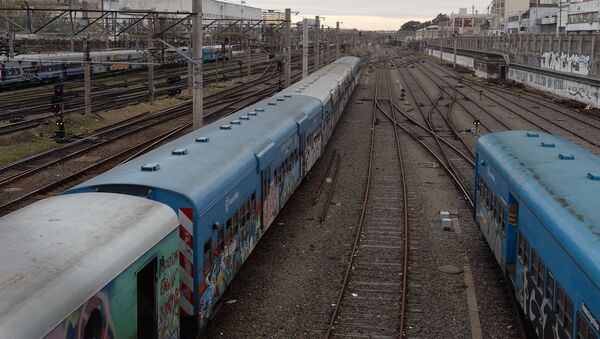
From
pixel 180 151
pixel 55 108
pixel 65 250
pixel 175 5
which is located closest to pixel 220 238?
pixel 180 151

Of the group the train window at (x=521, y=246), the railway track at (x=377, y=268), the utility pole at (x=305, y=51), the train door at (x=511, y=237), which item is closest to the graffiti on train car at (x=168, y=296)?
the railway track at (x=377, y=268)

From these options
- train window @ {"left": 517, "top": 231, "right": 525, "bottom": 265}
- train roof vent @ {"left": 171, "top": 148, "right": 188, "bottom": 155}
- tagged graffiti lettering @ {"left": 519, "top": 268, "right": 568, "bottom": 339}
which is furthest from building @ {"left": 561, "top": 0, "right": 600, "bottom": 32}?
train roof vent @ {"left": 171, "top": 148, "right": 188, "bottom": 155}

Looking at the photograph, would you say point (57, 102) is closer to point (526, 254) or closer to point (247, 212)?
point (247, 212)

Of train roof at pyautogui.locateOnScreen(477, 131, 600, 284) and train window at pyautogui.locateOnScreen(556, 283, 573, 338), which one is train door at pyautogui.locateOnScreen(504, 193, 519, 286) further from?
train window at pyautogui.locateOnScreen(556, 283, 573, 338)

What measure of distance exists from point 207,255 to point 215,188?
1092 millimetres

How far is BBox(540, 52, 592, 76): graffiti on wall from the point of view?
47.2 m

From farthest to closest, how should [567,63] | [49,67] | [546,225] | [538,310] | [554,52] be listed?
[49,67], [554,52], [567,63], [538,310], [546,225]

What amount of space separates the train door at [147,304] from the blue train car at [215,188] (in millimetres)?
1320

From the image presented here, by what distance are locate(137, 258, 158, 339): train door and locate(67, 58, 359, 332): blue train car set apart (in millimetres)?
1320

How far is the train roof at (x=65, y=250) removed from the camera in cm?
530

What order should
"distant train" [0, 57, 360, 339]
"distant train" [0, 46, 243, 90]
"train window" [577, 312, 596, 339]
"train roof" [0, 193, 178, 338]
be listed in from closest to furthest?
"train roof" [0, 193, 178, 338], "distant train" [0, 57, 360, 339], "train window" [577, 312, 596, 339], "distant train" [0, 46, 243, 90]

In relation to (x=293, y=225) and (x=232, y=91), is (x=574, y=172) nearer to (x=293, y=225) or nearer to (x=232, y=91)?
(x=293, y=225)

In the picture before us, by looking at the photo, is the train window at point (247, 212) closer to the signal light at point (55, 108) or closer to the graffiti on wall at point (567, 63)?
the signal light at point (55, 108)

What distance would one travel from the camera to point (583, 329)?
22.7ft
